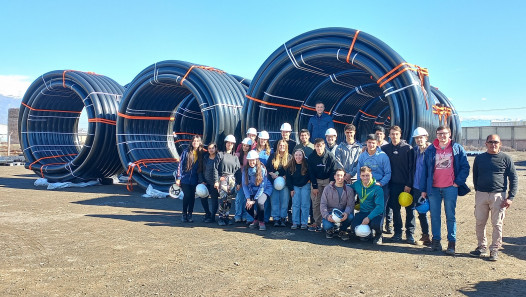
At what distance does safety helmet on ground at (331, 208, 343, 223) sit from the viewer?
5.39 meters

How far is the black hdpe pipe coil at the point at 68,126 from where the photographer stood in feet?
36.1

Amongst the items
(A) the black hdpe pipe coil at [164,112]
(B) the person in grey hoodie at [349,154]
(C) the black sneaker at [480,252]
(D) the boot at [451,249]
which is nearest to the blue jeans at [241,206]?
(B) the person in grey hoodie at [349,154]

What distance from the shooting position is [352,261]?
449 cm

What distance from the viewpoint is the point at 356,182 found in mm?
5551

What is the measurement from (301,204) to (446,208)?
6.66 feet

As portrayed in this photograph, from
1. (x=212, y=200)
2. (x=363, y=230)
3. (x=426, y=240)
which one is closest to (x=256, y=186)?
(x=212, y=200)

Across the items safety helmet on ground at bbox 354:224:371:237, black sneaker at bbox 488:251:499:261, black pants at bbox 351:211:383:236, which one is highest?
black pants at bbox 351:211:383:236

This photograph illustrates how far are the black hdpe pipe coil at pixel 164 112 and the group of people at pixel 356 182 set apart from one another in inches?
97.0

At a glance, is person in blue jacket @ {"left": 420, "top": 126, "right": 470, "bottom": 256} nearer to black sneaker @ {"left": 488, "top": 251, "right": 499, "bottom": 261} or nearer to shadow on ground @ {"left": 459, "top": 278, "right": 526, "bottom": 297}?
black sneaker @ {"left": 488, "top": 251, "right": 499, "bottom": 261}

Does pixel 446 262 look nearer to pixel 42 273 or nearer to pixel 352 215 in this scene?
pixel 352 215

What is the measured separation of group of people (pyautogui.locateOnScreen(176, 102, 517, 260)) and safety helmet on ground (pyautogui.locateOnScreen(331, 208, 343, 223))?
0.02m

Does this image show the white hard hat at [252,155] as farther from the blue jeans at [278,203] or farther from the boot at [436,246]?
the boot at [436,246]

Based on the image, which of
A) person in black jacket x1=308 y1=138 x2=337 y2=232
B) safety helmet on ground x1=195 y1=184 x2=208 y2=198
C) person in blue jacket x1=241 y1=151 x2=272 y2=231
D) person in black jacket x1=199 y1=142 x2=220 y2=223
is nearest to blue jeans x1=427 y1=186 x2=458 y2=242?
person in black jacket x1=308 y1=138 x2=337 y2=232

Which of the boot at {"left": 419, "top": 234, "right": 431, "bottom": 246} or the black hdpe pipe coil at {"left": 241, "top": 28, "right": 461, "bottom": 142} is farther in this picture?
the black hdpe pipe coil at {"left": 241, "top": 28, "right": 461, "bottom": 142}
